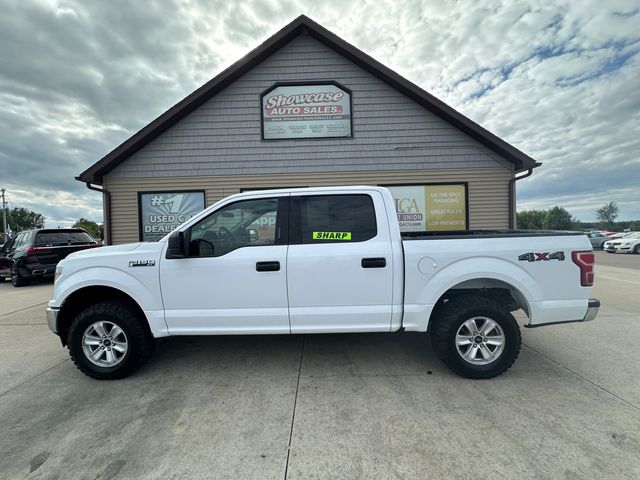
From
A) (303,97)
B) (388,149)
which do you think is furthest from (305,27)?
(388,149)

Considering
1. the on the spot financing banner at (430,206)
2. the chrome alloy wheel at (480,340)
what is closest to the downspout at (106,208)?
the on the spot financing banner at (430,206)

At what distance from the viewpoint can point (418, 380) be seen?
3006 mm

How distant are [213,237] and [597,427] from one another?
3.60 meters

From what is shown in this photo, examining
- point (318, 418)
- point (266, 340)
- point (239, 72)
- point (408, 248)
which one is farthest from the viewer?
point (239, 72)

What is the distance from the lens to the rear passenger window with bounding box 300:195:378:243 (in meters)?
3.07

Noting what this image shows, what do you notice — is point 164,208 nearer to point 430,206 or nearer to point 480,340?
point 430,206

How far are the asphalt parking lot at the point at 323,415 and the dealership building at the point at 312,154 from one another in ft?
14.2

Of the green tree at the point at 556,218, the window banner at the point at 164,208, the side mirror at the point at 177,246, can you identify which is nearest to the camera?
the side mirror at the point at 177,246

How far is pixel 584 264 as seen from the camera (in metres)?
2.97

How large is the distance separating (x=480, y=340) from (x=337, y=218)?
1877 mm

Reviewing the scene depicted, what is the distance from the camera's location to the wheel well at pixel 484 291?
3.08m

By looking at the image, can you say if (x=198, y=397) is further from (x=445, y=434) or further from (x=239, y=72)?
(x=239, y=72)

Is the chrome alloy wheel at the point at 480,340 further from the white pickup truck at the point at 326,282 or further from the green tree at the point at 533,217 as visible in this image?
the green tree at the point at 533,217

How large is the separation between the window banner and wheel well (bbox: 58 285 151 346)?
450 centimetres
